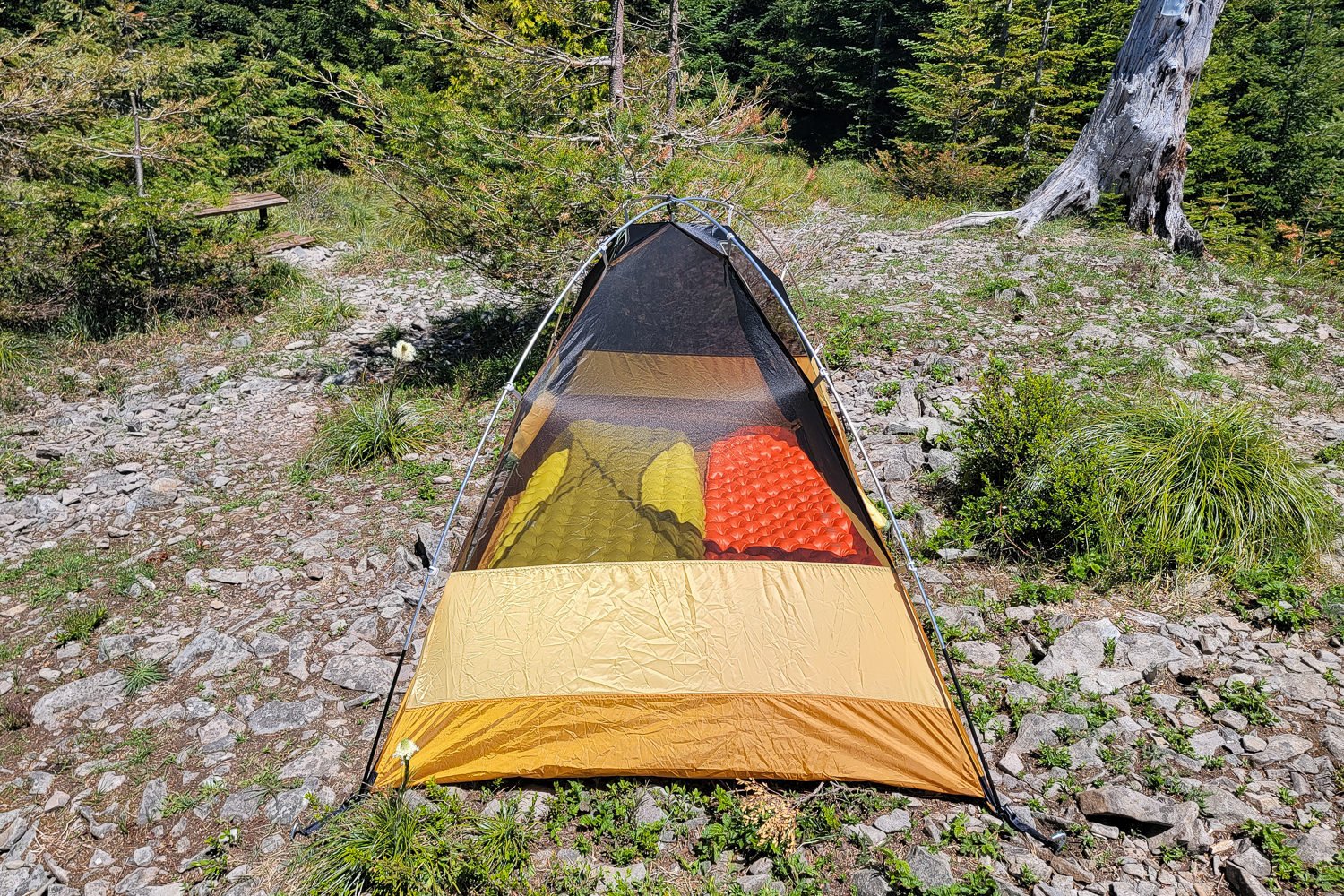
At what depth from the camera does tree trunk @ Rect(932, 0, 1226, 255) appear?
10031 millimetres

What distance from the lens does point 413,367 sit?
734 centimetres

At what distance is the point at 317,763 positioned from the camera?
3.18 m

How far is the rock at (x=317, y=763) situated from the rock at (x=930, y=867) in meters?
2.35

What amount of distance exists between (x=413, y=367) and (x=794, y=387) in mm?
4444

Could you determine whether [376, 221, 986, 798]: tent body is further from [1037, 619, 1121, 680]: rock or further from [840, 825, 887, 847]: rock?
[1037, 619, 1121, 680]: rock

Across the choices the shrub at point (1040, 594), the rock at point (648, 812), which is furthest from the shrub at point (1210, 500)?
the rock at point (648, 812)

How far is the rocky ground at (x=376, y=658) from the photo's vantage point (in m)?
2.75

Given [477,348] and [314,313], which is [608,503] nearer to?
[477,348]

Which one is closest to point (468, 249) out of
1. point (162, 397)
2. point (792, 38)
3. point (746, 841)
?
point (162, 397)

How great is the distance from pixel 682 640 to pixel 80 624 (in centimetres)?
330

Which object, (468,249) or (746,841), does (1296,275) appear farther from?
(746,841)

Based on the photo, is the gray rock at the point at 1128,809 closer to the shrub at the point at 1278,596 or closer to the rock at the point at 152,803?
the shrub at the point at 1278,596

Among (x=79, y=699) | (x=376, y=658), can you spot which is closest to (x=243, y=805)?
(x=376, y=658)

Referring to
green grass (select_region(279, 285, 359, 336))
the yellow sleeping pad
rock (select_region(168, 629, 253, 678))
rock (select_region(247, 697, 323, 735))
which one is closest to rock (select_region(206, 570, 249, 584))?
rock (select_region(168, 629, 253, 678))
